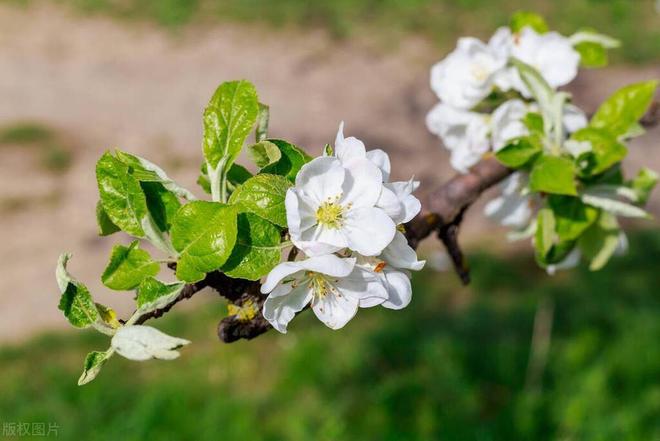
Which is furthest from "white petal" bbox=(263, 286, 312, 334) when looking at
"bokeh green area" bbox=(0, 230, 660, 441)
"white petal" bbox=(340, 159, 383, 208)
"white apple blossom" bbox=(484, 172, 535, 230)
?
"bokeh green area" bbox=(0, 230, 660, 441)

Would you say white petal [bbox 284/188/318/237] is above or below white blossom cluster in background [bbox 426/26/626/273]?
above

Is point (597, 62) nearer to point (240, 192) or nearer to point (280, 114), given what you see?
point (240, 192)

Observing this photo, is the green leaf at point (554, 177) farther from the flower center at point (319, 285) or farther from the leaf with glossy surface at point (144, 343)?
the leaf with glossy surface at point (144, 343)

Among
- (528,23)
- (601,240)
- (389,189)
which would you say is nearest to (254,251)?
(389,189)

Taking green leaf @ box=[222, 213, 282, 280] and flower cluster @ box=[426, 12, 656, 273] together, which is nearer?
green leaf @ box=[222, 213, 282, 280]

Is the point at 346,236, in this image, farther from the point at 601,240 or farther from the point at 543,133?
the point at 601,240

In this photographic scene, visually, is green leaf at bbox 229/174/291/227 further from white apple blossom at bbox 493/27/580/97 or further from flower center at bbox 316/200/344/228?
white apple blossom at bbox 493/27/580/97

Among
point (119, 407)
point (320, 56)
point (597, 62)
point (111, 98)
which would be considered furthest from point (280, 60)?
point (597, 62)

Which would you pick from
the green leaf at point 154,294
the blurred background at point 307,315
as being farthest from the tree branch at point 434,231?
the blurred background at point 307,315
